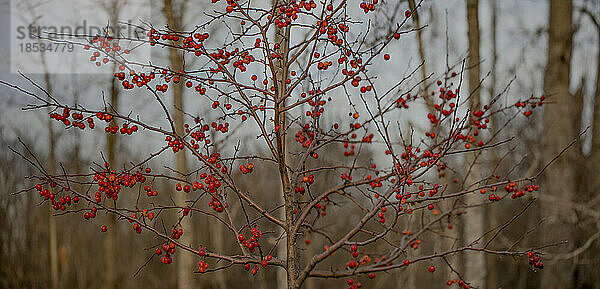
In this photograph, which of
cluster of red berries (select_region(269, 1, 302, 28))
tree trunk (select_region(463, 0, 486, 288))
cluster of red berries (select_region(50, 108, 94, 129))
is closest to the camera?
cluster of red berries (select_region(50, 108, 94, 129))

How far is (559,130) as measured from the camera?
545cm

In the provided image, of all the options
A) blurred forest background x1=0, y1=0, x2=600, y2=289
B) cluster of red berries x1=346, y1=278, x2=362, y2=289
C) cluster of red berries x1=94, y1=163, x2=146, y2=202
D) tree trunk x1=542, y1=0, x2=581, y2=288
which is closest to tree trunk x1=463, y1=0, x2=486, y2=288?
blurred forest background x1=0, y1=0, x2=600, y2=289

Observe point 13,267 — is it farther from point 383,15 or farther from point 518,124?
point 518,124

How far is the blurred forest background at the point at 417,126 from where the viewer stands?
17.3ft

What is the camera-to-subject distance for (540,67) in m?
8.28

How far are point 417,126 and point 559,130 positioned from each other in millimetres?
1594

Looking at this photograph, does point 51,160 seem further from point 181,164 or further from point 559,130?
point 559,130

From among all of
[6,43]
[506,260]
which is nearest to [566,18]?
[506,260]

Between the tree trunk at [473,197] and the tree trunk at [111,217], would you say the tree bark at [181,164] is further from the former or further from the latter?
the tree trunk at [473,197]

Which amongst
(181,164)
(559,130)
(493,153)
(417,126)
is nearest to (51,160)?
(181,164)

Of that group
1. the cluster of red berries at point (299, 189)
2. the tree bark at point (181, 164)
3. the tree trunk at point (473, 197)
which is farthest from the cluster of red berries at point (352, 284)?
the tree bark at point (181, 164)

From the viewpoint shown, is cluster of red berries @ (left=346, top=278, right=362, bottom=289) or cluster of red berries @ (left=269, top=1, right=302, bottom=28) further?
cluster of red berries @ (left=346, top=278, right=362, bottom=289)

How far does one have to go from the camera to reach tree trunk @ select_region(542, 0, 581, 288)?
5273mm

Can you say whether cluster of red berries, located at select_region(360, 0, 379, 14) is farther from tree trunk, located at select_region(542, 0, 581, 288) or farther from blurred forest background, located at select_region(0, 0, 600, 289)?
tree trunk, located at select_region(542, 0, 581, 288)
